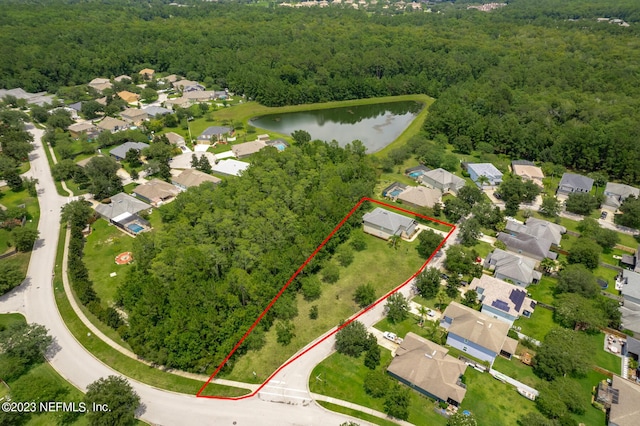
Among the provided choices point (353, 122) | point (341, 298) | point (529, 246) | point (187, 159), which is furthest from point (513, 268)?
point (353, 122)

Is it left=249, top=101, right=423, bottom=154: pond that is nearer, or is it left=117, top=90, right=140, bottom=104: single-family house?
left=249, top=101, right=423, bottom=154: pond

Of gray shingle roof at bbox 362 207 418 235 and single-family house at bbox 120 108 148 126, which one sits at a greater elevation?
single-family house at bbox 120 108 148 126

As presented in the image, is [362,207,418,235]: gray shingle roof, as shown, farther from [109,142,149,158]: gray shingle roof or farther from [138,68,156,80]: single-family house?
[138,68,156,80]: single-family house

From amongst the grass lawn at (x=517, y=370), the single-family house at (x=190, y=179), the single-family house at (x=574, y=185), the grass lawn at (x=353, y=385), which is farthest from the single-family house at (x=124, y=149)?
the single-family house at (x=574, y=185)

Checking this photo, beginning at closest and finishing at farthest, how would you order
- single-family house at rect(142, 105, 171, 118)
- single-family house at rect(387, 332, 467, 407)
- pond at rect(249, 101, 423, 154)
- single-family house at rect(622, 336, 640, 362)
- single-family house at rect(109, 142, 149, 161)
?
1. single-family house at rect(387, 332, 467, 407)
2. single-family house at rect(622, 336, 640, 362)
3. single-family house at rect(109, 142, 149, 161)
4. pond at rect(249, 101, 423, 154)
5. single-family house at rect(142, 105, 171, 118)

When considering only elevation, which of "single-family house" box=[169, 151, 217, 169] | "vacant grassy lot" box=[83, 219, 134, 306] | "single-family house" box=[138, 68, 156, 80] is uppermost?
"single-family house" box=[138, 68, 156, 80]

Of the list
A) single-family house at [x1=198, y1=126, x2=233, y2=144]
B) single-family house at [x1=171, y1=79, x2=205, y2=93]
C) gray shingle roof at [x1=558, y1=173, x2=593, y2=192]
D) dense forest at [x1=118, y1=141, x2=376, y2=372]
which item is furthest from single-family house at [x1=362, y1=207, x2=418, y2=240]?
single-family house at [x1=171, y1=79, x2=205, y2=93]

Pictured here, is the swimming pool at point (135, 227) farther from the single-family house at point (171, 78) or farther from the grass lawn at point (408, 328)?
the single-family house at point (171, 78)
